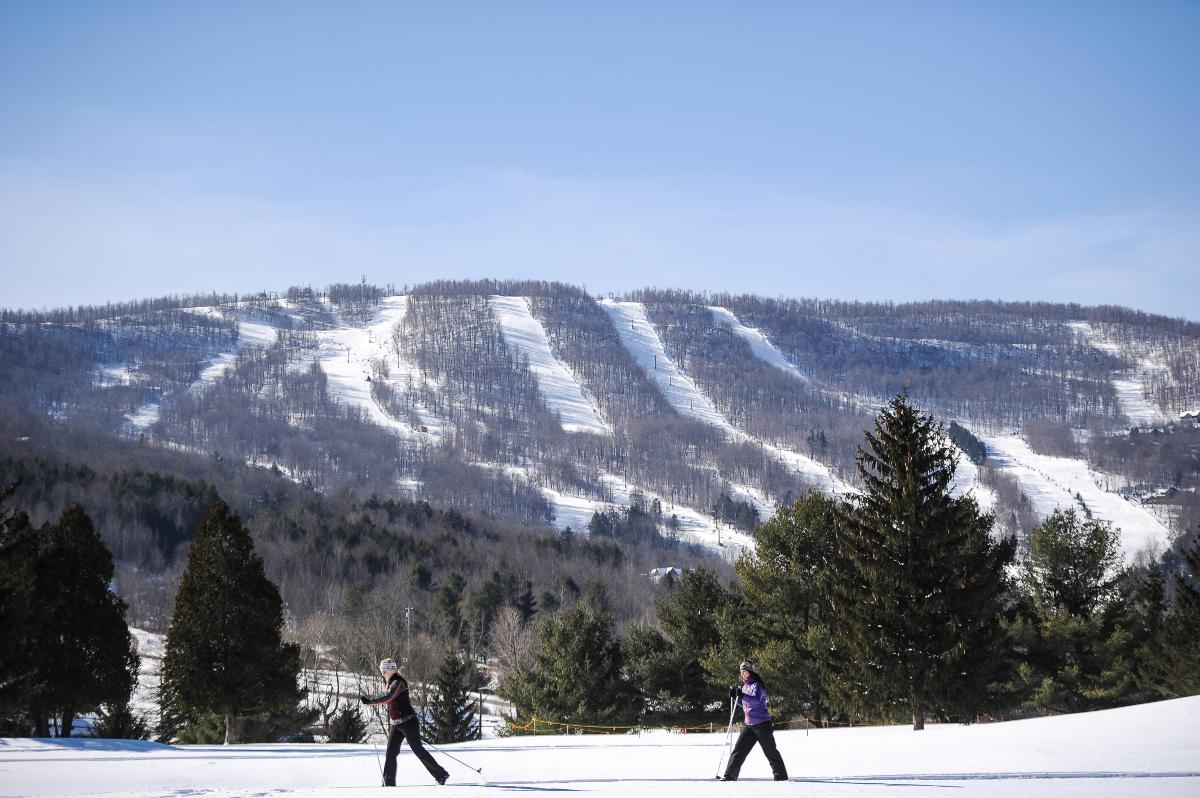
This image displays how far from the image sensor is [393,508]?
137m

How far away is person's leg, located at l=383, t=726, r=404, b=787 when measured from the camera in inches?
555

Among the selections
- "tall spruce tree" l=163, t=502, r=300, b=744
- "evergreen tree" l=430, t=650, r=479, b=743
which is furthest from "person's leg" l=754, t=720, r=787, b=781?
"evergreen tree" l=430, t=650, r=479, b=743

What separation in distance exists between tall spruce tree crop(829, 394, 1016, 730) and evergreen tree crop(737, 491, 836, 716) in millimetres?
6348

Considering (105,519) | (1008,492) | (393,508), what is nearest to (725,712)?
(105,519)

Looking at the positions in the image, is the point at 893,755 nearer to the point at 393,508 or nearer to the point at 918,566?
the point at 918,566

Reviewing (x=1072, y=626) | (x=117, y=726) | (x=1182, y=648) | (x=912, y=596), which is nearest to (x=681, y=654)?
(x=1072, y=626)

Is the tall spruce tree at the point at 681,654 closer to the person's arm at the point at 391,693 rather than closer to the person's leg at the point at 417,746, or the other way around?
the person's leg at the point at 417,746

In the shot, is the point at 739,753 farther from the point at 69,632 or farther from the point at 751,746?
the point at 69,632

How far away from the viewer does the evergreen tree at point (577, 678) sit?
128 ft

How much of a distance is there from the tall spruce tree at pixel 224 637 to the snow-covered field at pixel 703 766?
5.07 meters

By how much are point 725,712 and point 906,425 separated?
1653 cm

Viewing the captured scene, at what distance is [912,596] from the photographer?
2644 centimetres

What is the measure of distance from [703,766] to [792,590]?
1792 centimetres

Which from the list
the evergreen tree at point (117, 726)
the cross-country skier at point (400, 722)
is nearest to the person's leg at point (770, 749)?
the cross-country skier at point (400, 722)
